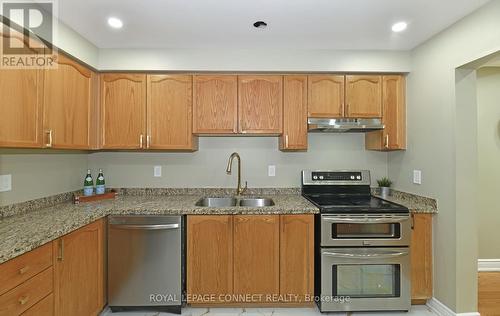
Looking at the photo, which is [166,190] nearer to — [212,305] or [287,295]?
[212,305]

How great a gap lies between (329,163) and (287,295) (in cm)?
147

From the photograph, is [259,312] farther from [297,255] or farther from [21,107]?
[21,107]

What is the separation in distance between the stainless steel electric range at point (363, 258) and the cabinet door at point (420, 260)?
124 millimetres

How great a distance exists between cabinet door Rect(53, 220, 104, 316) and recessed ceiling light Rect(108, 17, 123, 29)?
5.16 feet

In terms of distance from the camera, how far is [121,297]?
7.46 ft

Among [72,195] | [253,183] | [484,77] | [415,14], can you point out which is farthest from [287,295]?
[484,77]

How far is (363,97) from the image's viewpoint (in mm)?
2768

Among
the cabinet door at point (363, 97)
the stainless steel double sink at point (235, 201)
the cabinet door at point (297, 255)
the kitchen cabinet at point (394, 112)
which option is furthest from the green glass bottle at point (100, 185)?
the kitchen cabinet at point (394, 112)

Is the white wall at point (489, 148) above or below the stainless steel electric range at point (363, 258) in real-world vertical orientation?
above

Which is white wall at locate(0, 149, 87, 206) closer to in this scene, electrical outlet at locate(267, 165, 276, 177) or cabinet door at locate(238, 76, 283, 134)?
cabinet door at locate(238, 76, 283, 134)

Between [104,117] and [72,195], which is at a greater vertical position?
[104,117]

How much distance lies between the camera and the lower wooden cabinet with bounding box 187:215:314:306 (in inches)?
91.8

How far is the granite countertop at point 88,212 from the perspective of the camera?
1.46m

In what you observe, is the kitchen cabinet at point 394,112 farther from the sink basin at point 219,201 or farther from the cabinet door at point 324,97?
the sink basin at point 219,201
